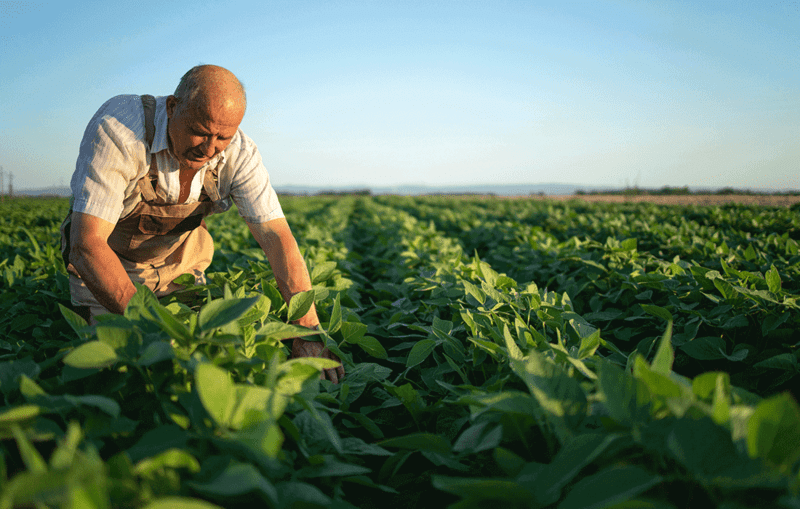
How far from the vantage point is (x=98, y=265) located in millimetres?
1871

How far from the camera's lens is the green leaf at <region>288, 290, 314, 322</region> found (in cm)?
176

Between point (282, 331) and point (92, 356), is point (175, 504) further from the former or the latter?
point (282, 331)


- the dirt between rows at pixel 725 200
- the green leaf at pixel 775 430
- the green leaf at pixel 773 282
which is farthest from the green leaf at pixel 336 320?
the dirt between rows at pixel 725 200

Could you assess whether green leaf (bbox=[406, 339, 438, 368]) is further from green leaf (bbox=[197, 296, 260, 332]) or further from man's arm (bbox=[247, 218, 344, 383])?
green leaf (bbox=[197, 296, 260, 332])

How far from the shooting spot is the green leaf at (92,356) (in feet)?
3.25

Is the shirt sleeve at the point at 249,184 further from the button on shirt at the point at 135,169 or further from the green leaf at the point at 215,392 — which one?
the green leaf at the point at 215,392

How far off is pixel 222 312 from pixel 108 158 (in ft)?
4.51

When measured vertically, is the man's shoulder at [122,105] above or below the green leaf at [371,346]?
above

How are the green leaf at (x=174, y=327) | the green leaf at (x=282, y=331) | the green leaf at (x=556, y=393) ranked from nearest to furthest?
the green leaf at (x=556, y=393) → the green leaf at (x=174, y=327) → the green leaf at (x=282, y=331)

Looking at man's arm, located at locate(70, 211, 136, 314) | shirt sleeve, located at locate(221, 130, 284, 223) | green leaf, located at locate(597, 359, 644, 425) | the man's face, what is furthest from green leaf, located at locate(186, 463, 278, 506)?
shirt sleeve, located at locate(221, 130, 284, 223)

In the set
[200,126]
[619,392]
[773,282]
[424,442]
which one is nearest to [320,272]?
[200,126]

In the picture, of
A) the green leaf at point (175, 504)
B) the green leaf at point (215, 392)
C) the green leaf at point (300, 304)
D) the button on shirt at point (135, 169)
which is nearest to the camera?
the green leaf at point (175, 504)

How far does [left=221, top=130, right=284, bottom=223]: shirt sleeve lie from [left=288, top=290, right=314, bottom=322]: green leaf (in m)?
0.72

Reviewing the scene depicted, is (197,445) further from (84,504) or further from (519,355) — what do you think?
(519,355)
